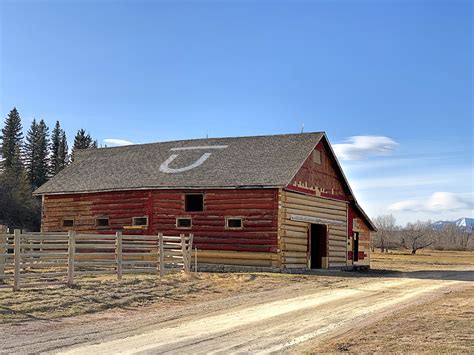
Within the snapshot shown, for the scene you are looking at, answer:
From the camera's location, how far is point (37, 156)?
9006 centimetres

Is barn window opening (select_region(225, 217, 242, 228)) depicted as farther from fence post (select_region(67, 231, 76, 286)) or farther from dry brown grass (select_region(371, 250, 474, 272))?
dry brown grass (select_region(371, 250, 474, 272))

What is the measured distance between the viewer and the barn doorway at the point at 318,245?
32.4m

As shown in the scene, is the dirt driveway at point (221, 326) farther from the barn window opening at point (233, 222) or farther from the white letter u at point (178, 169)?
the white letter u at point (178, 169)

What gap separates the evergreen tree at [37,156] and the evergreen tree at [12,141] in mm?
2066

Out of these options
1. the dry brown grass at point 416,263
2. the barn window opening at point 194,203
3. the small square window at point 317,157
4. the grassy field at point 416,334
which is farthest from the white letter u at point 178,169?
the grassy field at point 416,334

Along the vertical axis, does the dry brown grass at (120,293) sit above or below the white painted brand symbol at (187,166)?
below

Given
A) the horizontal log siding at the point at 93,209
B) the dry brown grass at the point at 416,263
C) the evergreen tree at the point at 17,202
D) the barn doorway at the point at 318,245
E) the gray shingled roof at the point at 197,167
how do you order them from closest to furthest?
the gray shingled roof at the point at 197,167
the horizontal log siding at the point at 93,209
the barn doorway at the point at 318,245
the dry brown grass at the point at 416,263
the evergreen tree at the point at 17,202

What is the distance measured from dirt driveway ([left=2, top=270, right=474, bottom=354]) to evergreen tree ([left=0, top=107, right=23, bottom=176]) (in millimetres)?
75385

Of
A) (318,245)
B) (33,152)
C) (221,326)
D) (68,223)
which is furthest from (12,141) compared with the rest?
(221,326)

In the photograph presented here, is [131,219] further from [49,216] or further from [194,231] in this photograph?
[49,216]

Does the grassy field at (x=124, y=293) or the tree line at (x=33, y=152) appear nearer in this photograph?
the grassy field at (x=124, y=293)

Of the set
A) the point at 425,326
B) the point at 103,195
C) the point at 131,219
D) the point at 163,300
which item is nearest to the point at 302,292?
the point at 163,300

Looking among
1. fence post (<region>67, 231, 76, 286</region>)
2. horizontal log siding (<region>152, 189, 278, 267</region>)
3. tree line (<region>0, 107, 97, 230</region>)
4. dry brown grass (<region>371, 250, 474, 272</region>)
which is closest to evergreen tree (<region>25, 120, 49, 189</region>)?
tree line (<region>0, 107, 97, 230</region>)

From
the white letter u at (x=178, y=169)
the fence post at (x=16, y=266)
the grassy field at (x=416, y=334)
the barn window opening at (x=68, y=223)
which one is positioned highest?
the white letter u at (x=178, y=169)
